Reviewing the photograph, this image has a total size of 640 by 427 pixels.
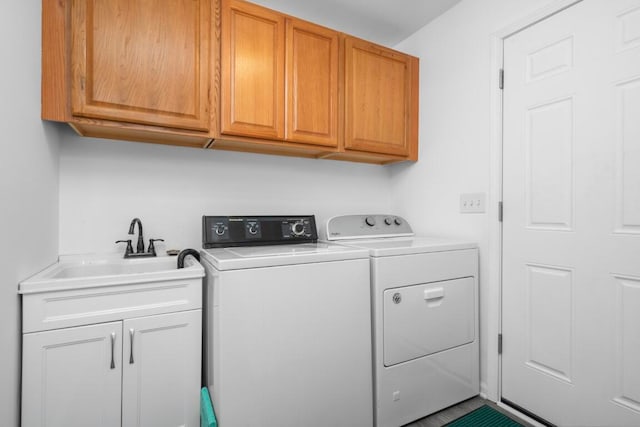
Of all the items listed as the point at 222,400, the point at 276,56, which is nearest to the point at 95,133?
the point at 276,56

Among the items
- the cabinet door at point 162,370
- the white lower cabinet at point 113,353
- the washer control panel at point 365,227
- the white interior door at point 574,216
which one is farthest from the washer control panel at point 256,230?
the white interior door at point 574,216

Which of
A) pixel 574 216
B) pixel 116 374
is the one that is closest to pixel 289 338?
pixel 116 374

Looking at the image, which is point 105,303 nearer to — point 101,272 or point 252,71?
point 101,272

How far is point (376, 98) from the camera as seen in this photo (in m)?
2.17

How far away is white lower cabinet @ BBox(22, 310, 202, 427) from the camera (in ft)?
3.98

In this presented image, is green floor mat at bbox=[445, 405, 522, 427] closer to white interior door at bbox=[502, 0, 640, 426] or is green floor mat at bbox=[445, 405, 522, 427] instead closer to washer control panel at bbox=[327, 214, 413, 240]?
white interior door at bbox=[502, 0, 640, 426]

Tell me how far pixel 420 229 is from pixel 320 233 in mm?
761

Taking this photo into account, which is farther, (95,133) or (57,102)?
(95,133)

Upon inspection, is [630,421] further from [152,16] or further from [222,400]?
[152,16]

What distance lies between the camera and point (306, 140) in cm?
193

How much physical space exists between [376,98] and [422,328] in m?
1.51

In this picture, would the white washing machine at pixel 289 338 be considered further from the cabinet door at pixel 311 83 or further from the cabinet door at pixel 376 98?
the cabinet door at pixel 376 98

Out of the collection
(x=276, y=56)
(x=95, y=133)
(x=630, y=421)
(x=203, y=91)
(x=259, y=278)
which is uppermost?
(x=276, y=56)

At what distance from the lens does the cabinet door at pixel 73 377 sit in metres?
1.20
